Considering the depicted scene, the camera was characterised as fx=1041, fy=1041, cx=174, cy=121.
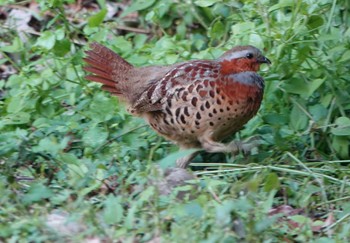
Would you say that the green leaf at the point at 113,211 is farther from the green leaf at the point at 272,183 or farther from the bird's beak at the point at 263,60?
the bird's beak at the point at 263,60

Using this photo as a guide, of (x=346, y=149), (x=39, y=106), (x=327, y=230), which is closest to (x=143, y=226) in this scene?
(x=327, y=230)

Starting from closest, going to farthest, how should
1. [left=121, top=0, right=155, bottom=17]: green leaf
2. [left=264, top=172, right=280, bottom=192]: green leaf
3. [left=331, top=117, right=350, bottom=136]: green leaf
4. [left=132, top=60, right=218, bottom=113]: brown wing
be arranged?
1. [left=264, top=172, right=280, bottom=192]: green leaf
2. [left=331, top=117, right=350, bottom=136]: green leaf
3. [left=132, top=60, right=218, bottom=113]: brown wing
4. [left=121, top=0, right=155, bottom=17]: green leaf

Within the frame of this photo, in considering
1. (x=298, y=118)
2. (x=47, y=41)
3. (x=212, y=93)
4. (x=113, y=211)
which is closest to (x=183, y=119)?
(x=212, y=93)

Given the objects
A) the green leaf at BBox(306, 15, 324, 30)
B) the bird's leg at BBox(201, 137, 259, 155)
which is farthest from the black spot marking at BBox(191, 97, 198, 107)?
the green leaf at BBox(306, 15, 324, 30)

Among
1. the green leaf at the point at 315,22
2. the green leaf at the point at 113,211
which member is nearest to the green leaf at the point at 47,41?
the green leaf at the point at 315,22

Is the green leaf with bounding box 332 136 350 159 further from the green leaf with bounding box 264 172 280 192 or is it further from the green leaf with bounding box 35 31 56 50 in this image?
the green leaf with bounding box 35 31 56 50

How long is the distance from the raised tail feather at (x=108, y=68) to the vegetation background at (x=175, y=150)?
0.11 metres

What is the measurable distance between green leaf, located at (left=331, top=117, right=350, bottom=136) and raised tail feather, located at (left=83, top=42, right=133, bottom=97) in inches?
53.0

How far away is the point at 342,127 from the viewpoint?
19.3 ft

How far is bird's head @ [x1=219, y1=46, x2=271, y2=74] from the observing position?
5.98 m

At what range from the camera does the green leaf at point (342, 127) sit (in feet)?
19.2

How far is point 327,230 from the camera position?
16.3 feet

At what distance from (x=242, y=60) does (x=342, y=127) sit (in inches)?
27.1

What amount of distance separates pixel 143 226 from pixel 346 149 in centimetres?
176
